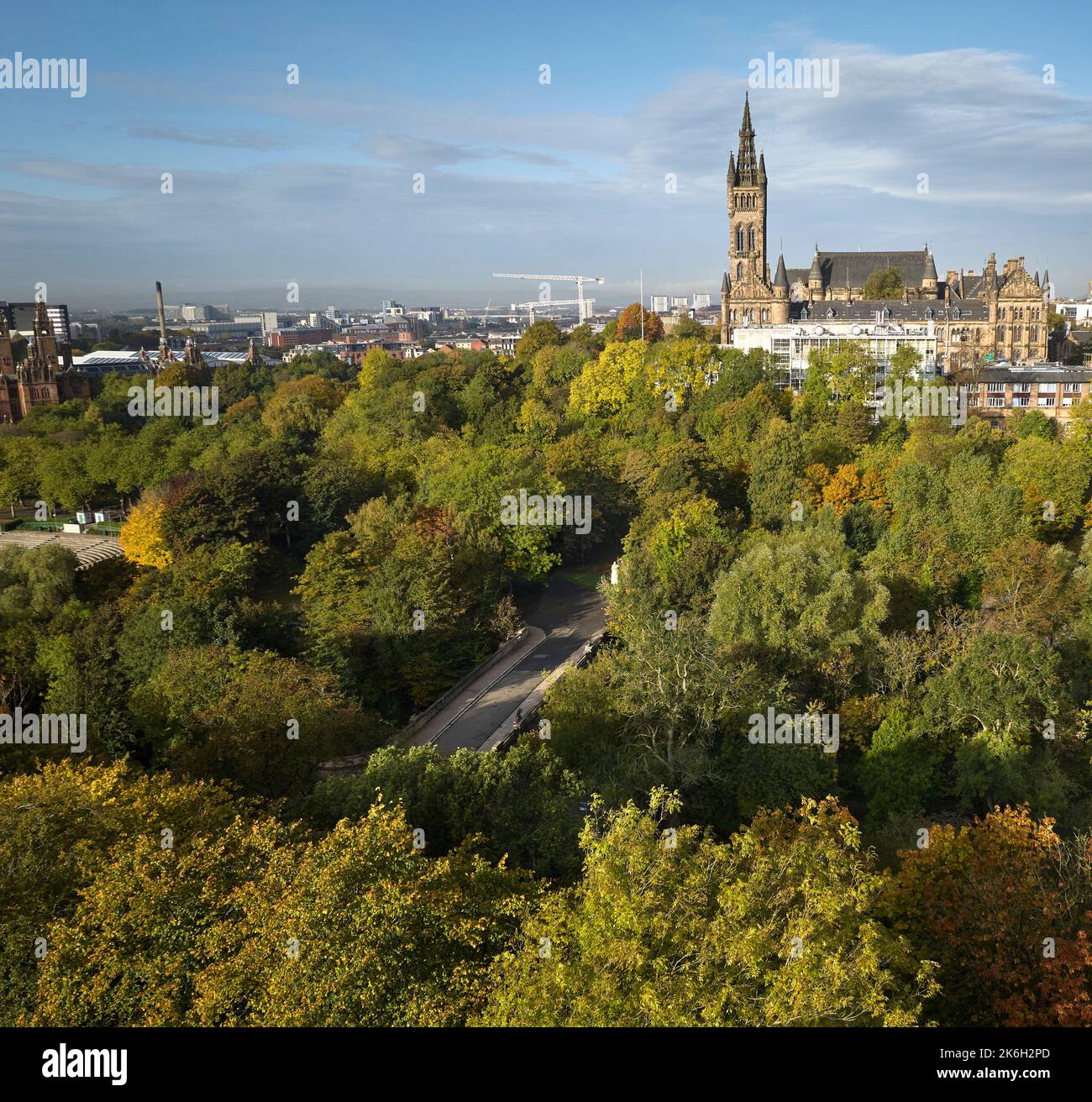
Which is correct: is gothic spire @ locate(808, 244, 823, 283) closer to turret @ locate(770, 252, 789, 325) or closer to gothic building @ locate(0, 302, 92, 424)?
turret @ locate(770, 252, 789, 325)

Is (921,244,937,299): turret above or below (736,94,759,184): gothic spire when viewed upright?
→ below

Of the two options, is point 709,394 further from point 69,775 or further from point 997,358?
point 69,775

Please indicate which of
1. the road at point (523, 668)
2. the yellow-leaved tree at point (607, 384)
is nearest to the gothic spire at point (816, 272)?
the yellow-leaved tree at point (607, 384)

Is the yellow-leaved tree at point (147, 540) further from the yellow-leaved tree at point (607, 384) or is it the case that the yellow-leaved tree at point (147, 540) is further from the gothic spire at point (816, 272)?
the gothic spire at point (816, 272)

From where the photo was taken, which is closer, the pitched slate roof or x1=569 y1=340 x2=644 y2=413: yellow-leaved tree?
x1=569 y1=340 x2=644 y2=413: yellow-leaved tree

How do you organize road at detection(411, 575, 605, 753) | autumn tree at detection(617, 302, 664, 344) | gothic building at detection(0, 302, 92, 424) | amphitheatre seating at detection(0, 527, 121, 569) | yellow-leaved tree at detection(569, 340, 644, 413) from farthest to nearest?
autumn tree at detection(617, 302, 664, 344), gothic building at detection(0, 302, 92, 424), yellow-leaved tree at detection(569, 340, 644, 413), amphitheatre seating at detection(0, 527, 121, 569), road at detection(411, 575, 605, 753)

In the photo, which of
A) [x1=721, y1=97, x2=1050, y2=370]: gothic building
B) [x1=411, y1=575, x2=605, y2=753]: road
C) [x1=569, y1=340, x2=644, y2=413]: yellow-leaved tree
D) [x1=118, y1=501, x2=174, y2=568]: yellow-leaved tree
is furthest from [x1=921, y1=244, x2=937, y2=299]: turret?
[x1=118, y1=501, x2=174, y2=568]: yellow-leaved tree
